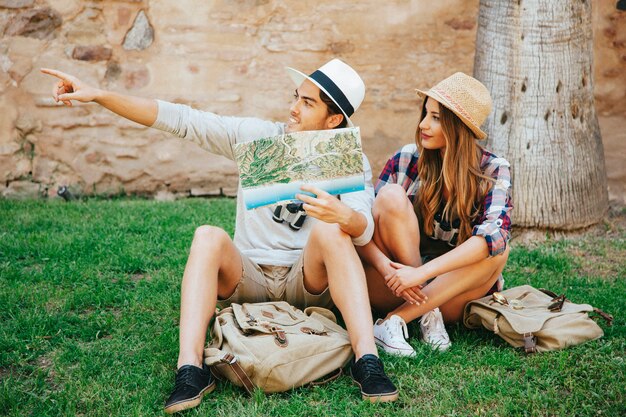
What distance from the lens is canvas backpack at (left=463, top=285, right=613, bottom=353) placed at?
10.4 ft

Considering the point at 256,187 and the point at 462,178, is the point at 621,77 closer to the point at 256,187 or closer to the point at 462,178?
the point at 462,178

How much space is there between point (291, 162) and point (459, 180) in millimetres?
831

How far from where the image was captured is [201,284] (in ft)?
9.57

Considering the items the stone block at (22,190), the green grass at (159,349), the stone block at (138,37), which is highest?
the stone block at (138,37)

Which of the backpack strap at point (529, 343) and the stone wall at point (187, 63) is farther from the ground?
the stone wall at point (187, 63)

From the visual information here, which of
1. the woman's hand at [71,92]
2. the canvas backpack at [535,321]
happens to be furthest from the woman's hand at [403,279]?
the woman's hand at [71,92]

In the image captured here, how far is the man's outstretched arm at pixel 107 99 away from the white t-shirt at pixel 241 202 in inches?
3.7

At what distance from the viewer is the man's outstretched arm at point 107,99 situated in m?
3.04

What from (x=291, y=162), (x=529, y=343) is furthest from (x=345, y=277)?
(x=529, y=343)

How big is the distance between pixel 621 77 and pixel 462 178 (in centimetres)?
348

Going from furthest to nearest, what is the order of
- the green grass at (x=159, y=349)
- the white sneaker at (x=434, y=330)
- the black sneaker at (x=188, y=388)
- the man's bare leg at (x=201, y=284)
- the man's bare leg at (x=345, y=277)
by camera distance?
the white sneaker at (x=434, y=330)
the man's bare leg at (x=345, y=277)
the man's bare leg at (x=201, y=284)
the green grass at (x=159, y=349)
the black sneaker at (x=188, y=388)

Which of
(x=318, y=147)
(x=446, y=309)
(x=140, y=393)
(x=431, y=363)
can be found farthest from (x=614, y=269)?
(x=140, y=393)

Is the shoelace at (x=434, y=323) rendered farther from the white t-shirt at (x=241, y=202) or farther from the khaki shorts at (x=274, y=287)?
the white t-shirt at (x=241, y=202)

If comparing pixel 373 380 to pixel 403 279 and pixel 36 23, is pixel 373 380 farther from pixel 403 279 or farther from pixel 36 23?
pixel 36 23
